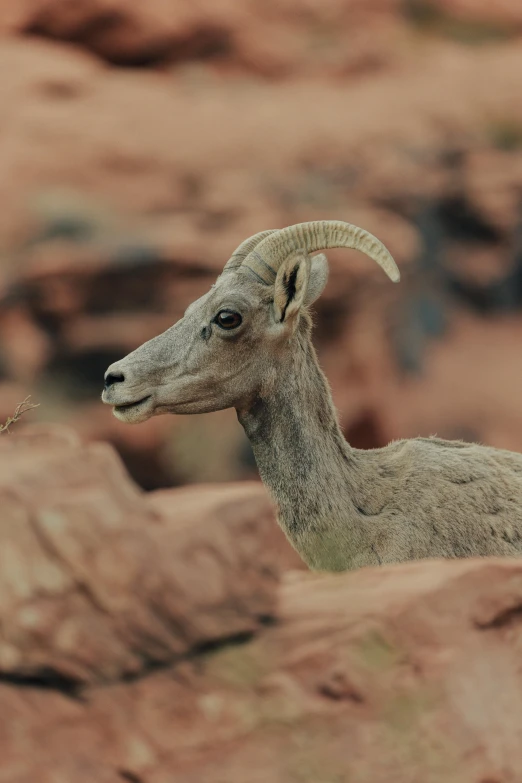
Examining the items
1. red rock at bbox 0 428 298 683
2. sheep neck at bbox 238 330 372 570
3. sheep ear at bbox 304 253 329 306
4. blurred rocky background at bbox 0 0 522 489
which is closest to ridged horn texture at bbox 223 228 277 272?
sheep ear at bbox 304 253 329 306

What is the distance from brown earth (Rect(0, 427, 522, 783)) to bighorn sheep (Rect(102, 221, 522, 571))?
1.94 metres

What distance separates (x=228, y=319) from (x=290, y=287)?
1.42ft

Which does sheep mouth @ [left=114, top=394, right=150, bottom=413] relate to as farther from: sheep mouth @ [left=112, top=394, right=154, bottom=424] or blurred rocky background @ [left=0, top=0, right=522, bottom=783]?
blurred rocky background @ [left=0, top=0, right=522, bottom=783]

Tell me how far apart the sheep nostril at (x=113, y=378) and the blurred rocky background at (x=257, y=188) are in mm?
10364

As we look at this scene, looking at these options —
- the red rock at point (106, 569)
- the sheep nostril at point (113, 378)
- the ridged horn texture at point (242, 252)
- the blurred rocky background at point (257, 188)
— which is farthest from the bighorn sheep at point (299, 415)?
the blurred rocky background at point (257, 188)

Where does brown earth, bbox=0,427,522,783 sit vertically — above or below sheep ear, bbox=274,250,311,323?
below

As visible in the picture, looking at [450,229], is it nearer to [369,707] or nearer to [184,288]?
[184,288]

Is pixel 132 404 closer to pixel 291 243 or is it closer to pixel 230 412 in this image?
pixel 291 243

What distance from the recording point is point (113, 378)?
6.47m

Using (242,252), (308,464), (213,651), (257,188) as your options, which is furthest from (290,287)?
(257,188)

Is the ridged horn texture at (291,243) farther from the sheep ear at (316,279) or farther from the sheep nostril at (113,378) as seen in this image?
the sheep nostril at (113,378)

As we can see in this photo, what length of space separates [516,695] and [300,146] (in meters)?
16.9

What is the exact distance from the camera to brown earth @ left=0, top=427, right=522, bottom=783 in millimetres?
3811

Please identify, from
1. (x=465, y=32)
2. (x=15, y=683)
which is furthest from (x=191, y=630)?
(x=465, y=32)
